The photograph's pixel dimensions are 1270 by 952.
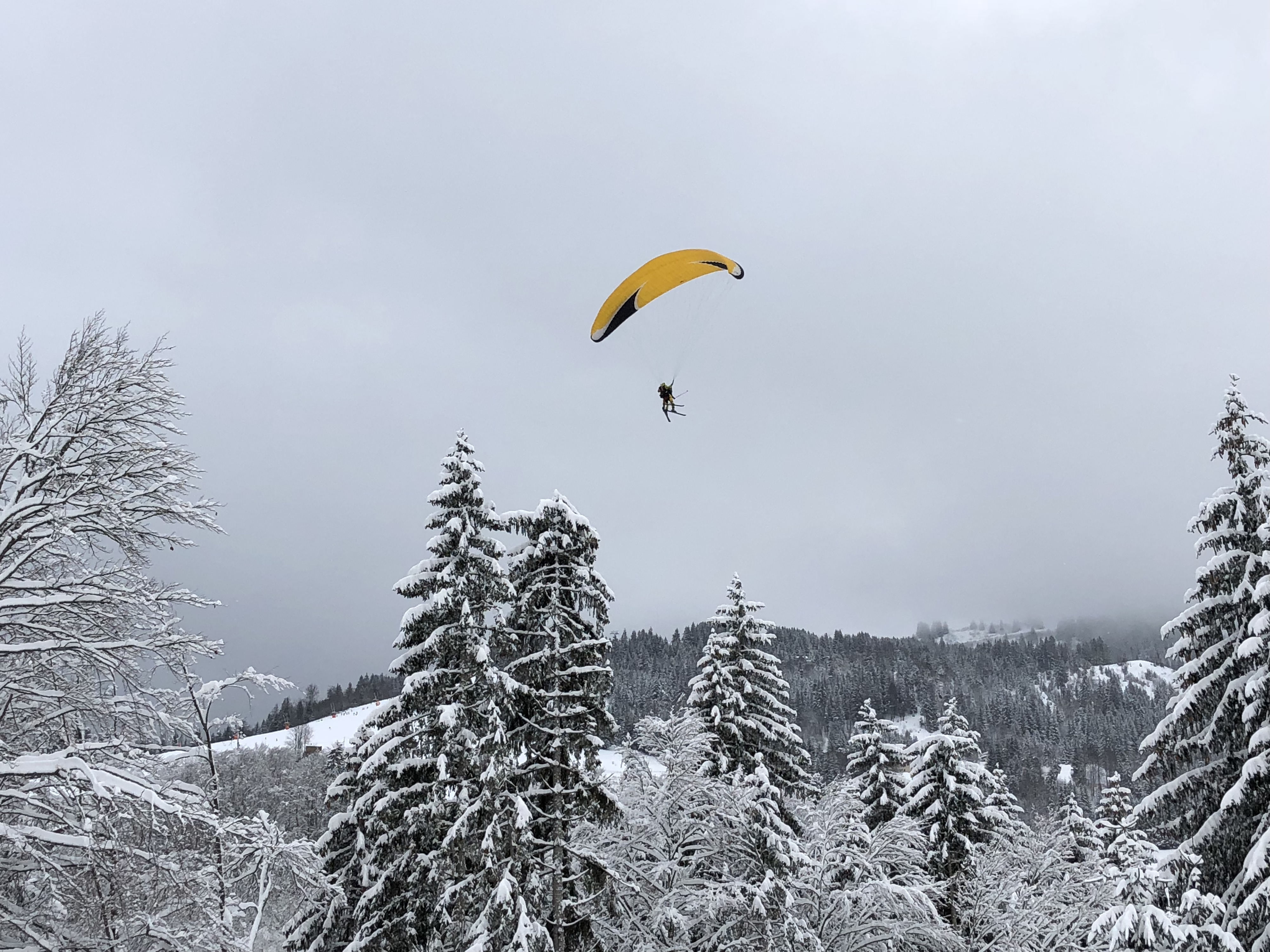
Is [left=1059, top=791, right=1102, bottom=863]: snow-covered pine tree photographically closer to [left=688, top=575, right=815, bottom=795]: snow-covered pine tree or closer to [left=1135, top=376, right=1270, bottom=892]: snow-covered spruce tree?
[left=688, top=575, right=815, bottom=795]: snow-covered pine tree

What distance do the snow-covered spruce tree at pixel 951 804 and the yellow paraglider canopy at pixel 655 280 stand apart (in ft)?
57.4

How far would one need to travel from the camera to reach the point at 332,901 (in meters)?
19.4

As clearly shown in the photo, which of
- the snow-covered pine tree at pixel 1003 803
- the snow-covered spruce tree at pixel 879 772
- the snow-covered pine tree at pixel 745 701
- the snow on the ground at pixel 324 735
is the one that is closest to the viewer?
the snow-covered pine tree at pixel 745 701

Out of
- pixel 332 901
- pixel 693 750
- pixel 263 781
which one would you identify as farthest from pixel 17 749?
pixel 263 781

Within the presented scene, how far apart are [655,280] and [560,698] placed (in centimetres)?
1757

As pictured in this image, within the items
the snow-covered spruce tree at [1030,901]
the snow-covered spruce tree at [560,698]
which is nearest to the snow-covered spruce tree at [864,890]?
the snow-covered spruce tree at [1030,901]

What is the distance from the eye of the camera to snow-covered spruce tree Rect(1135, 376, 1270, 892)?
535 inches

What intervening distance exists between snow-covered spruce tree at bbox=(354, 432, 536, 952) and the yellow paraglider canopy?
12.6 m

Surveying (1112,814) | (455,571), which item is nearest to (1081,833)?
(1112,814)

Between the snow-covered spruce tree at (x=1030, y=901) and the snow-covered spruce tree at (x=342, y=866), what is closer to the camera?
the snow-covered spruce tree at (x=342, y=866)

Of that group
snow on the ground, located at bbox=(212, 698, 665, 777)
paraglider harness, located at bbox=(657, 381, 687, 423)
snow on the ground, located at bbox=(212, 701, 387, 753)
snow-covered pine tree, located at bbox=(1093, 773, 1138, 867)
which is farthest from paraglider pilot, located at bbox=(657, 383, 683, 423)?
snow on the ground, located at bbox=(212, 701, 387, 753)

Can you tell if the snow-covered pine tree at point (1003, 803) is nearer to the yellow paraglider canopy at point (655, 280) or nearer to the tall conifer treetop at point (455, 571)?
the tall conifer treetop at point (455, 571)

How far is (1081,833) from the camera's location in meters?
42.8

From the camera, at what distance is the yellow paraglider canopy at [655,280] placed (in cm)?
2927
